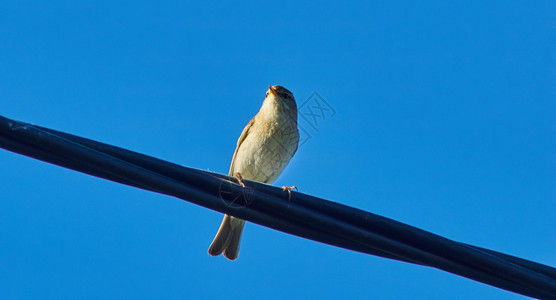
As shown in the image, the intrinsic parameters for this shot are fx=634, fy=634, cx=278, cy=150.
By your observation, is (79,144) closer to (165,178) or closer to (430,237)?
(165,178)

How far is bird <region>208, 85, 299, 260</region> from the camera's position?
7082 millimetres

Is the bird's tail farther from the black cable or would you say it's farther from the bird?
the black cable

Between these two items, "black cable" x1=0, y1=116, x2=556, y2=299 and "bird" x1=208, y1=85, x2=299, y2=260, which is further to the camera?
"bird" x1=208, y1=85, x2=299, y2=260

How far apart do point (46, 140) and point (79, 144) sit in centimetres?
15

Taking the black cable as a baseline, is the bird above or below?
above

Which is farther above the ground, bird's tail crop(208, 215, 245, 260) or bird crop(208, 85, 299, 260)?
bird crop(208, 85, 299, 260)

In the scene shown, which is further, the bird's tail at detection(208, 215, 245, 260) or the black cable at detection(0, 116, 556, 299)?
the bird's tail at detection(208, 215, 245, 260)

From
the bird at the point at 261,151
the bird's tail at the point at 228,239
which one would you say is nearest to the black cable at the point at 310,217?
the bird at the point at 261,151

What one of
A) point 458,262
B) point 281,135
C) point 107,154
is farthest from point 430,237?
point 281,135

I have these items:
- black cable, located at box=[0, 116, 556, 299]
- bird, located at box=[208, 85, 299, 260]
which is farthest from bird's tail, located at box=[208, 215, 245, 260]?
black cable, located at box=[0, 116, 556, 299]

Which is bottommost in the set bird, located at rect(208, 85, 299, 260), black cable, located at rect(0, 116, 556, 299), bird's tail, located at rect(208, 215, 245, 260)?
black cable, located at rect(0, 116, 556, 299)

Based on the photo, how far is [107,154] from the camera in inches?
118

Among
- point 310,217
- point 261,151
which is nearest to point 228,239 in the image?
point 261,151

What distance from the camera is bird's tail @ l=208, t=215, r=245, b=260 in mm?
7164
